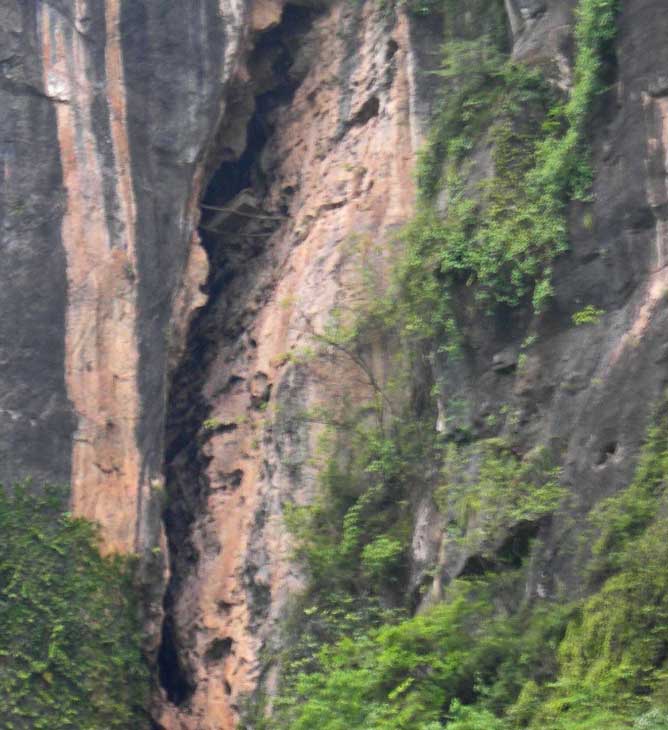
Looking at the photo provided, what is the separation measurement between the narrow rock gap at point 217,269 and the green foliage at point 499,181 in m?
2.73

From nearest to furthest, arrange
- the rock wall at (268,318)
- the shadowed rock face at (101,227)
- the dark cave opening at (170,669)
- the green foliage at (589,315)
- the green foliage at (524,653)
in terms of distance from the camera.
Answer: the green foliage at (524,653) < the green foliage at (589,315) < the rock wall at (268,318) < the shadowed rock face at (101,227) < the dark cave opening at (170,669)

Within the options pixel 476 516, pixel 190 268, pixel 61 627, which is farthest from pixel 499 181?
pixel 61 627

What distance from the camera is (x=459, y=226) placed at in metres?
10.1

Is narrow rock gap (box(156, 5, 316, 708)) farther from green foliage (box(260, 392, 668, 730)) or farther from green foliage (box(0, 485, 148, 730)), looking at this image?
green foliage (box(260, 392, 668, 730))

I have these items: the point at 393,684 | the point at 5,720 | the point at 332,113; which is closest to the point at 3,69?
the point at 332,113

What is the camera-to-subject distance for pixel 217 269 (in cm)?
1359

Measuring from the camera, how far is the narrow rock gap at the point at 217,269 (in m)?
12.6

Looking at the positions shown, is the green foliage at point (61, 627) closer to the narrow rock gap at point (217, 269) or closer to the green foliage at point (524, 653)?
the narrow rock gap at point (217, 269)

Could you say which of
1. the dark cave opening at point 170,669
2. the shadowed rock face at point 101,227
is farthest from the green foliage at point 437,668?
the shadowed rock face at point 101,227

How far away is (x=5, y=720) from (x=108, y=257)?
14.3 ft

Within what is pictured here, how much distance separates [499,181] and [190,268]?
3.80 m

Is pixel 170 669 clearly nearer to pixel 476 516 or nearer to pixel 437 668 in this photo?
pixel 476 516

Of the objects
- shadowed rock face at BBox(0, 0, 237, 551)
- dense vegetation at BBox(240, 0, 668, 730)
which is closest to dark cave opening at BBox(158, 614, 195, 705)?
shadowed rock face at BBox(0, 0, 237, 551)

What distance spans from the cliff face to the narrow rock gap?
0.03 meters
